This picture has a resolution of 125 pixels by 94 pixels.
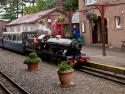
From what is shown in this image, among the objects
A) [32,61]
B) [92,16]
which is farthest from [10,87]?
[92,16]

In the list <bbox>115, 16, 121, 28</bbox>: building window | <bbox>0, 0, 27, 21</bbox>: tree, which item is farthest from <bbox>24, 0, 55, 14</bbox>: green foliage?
<bbox>115, 16, 121, 28</bbox>: building window

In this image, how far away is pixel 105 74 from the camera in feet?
61.5

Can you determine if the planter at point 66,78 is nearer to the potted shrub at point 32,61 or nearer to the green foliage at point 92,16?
the potted shrub at point 32,61

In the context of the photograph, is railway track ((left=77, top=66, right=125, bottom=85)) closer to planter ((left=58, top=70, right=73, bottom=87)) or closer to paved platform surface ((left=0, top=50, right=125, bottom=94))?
paved platform surface ((left=0, top=50, right=125, bottom=94))

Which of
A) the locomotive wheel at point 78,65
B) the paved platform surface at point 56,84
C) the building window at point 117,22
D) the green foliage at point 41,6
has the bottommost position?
the paved platform surface at point 56,84

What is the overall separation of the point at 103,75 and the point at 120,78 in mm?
1681

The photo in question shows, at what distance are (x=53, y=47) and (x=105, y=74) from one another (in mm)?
6969

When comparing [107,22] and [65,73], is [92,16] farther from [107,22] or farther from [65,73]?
[65,73]

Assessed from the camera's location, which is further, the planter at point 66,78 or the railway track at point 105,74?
the railway track at point 105,74

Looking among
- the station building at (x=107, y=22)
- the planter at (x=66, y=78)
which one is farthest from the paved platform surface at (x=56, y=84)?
the station building at (x=107, y=22)

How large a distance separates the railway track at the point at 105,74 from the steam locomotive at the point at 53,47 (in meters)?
0.64

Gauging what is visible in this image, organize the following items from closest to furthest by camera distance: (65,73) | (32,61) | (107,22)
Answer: (65,73) → (32,61) → (107,22)

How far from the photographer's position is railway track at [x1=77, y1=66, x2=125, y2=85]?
16938 mm

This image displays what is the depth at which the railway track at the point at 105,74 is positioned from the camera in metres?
16.9
